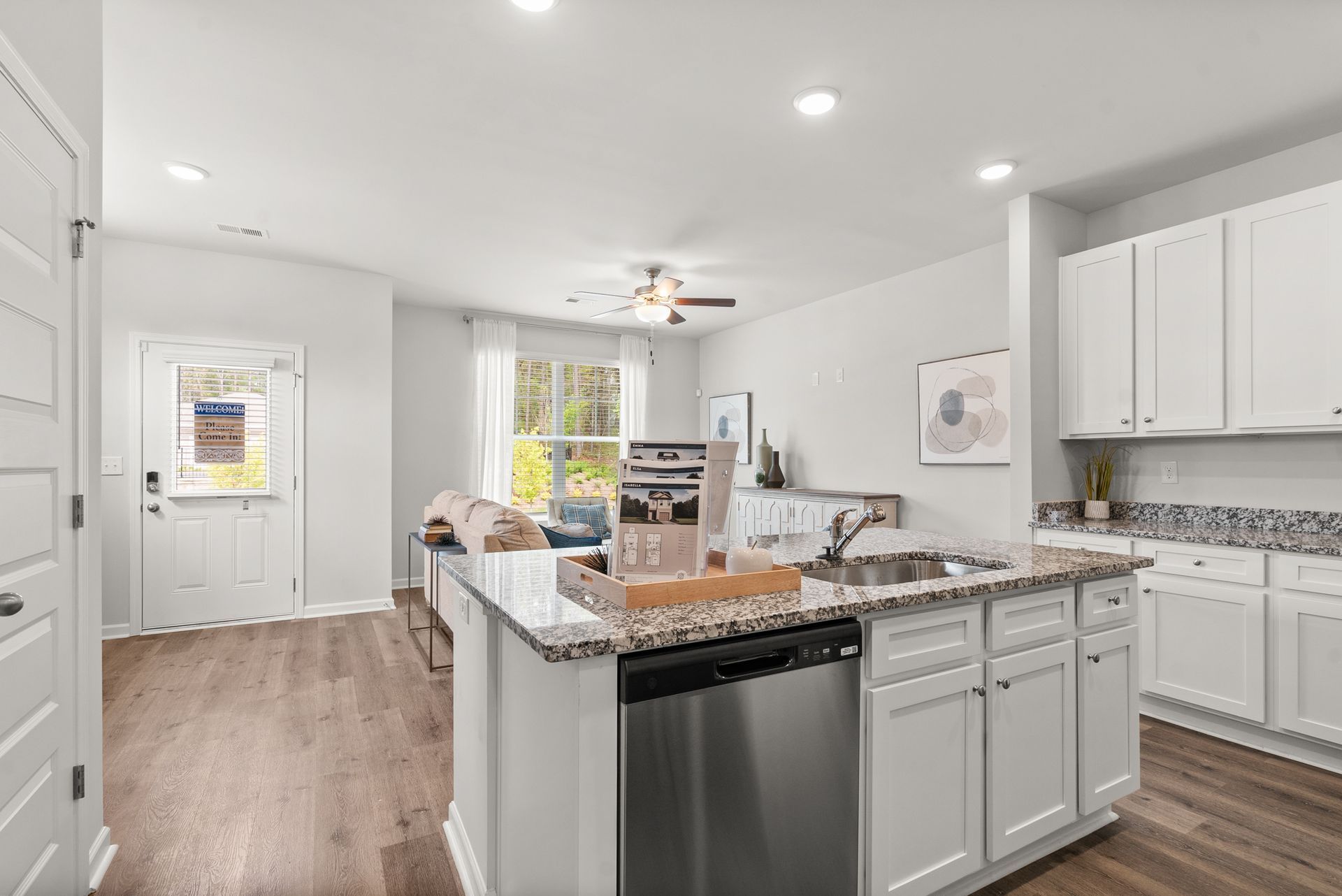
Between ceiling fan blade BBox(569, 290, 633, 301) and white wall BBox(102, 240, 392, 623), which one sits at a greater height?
ceiling fan blade BBox(569, 290, 633, 301)

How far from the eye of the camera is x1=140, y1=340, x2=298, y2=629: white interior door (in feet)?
14.3

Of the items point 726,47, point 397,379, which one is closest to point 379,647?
point 397,379

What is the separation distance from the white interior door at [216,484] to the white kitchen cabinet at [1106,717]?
16.0 ft

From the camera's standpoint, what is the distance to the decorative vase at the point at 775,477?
Answer: 6008 mm

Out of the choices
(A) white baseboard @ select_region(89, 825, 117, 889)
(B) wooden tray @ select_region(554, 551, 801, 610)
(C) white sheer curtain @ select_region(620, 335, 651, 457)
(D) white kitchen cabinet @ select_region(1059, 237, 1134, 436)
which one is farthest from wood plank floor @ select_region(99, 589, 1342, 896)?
(C) white sheer curtain @ select_region(620, 335, 651, 457)

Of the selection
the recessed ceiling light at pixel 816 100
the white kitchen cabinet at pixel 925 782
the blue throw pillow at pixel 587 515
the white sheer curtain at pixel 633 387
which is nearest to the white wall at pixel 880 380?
the white sheer curtain at pixel 633 387

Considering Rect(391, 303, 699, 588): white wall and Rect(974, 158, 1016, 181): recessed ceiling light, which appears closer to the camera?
Rect(974, 158, 1016, 181): recessed ceiling light

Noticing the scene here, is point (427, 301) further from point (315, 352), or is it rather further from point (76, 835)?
point (76, 835)

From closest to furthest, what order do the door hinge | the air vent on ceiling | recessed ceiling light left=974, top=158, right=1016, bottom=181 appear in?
the door hinge → recessed ceiling light left=974, top=158, right=1016, bottom=181 → the air vent on ceiling

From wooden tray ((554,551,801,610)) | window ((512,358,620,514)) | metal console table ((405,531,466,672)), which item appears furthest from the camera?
window ((512,358,620,514))

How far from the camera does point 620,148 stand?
3014mm

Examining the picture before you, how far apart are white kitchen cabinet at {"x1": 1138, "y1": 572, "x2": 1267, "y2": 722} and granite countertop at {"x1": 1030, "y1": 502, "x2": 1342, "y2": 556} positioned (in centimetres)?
20

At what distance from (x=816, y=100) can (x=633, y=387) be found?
15.5 feet

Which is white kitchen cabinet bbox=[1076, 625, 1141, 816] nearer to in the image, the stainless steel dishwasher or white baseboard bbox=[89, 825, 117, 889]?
the stainless steel dishwasher
